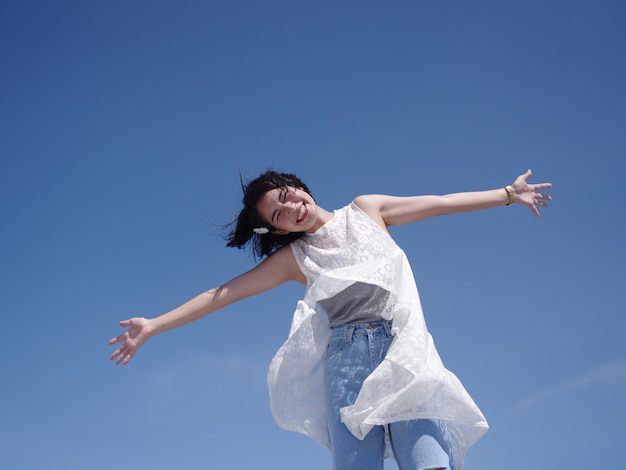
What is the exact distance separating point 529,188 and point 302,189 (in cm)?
141

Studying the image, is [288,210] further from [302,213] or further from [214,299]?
[214,299]

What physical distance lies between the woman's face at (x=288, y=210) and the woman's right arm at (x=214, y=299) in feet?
0.55

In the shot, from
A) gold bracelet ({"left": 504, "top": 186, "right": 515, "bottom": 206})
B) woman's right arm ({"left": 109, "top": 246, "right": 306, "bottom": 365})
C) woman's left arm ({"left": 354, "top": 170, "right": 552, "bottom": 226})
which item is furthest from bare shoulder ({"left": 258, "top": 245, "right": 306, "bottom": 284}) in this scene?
gold bracelet ({"left": 504, "top": 186, "right": 515, "bottom": 206})

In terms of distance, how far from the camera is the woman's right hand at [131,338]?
151 inches

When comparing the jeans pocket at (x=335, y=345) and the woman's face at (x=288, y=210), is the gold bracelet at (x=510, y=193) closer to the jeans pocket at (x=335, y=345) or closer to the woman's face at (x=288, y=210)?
the woman's face at (x=288, y=210)

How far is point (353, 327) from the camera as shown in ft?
11.9

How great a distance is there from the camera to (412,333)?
3.48 m

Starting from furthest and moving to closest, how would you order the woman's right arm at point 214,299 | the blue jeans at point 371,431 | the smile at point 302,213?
the smile at point 302,213, the woman's right arm at point 214,299, the blue jeans at point 371,431

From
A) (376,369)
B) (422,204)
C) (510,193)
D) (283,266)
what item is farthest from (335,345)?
(510,193)

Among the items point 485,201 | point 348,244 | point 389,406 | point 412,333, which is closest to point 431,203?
point 485,201

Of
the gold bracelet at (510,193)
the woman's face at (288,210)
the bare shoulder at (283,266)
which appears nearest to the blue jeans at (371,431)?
the bare shoulder at (283,266)

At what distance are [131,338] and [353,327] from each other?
124 cm

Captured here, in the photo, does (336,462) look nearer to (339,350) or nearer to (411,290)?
(339,350)

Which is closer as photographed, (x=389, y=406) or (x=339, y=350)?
(x=389, y=406)
